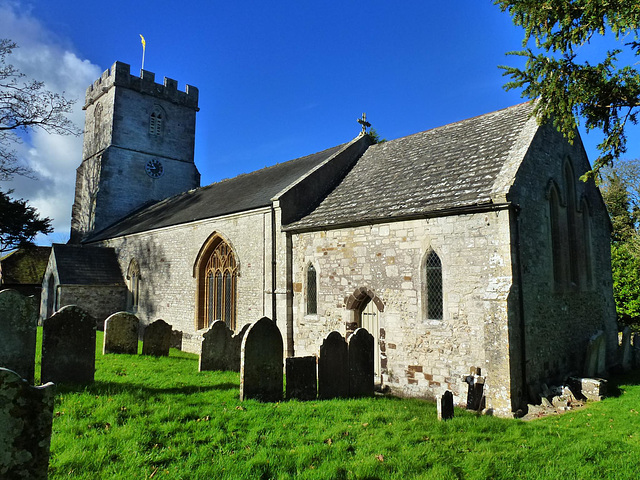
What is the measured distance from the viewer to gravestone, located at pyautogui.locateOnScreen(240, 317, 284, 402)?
7.44 m

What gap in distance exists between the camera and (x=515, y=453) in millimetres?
5836

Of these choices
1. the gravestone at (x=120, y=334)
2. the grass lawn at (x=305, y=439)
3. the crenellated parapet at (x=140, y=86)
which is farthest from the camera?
the crenellated parapet at (x=140, y=86)

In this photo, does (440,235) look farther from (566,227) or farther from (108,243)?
(108,243)

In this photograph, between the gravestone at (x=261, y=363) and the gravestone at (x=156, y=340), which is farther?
the gravestone at (x=156, y=340)

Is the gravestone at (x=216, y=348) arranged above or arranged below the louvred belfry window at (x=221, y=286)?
below

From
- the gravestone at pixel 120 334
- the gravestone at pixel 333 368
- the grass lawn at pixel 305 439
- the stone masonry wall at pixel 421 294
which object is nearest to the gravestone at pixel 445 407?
the grass lawn at pixel 305 439

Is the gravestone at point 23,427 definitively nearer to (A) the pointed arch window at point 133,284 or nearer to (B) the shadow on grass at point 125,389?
(B) the shadow on grass at point 125,389

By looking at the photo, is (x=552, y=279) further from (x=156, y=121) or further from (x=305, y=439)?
(x=156, y=121)

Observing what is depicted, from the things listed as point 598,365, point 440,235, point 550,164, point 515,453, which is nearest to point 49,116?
point 440,235

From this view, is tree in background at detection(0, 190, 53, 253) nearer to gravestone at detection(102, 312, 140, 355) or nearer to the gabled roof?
the gabled roof

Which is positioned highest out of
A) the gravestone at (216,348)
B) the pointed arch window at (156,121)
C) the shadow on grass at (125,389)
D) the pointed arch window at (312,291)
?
the pointed arch window at (156,121)

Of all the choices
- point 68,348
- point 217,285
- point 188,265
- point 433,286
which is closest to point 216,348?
point 68,348

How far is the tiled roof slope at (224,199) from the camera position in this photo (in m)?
15.8

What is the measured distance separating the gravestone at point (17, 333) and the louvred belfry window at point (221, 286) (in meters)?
8.38
